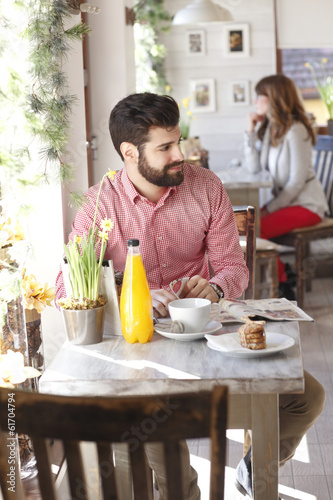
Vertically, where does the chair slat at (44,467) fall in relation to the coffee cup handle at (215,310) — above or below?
below

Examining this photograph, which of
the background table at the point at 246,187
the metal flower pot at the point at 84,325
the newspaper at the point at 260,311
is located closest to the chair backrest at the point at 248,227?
the newspaper at the point at 260,311

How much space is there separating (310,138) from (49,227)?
8.13 feet

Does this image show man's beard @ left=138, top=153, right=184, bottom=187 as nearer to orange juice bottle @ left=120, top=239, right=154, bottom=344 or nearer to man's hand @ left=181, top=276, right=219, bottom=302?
man's hand @ left=181, top=276, right=219, bottom=302

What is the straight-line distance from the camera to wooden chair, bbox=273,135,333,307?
4098mm

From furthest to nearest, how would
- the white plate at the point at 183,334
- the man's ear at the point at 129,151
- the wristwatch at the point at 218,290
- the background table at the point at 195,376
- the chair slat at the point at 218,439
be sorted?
the man's ear at the point at 129,151, the wristwatch at the point at 218,290, the white plate at the point at 183,334, the background table at the point at 195,376, the chair slat at the point at 218,439

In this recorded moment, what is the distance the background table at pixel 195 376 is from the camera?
1.22 meters

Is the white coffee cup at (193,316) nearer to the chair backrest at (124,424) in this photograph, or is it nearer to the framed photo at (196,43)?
the chair backrest at (124,424)

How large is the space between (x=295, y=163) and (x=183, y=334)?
9.85 ft

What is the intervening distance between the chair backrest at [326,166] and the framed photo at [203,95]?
988 mm

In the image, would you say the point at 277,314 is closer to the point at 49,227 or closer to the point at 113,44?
the point at 49,227

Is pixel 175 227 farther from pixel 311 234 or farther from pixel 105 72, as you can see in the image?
pixel 311 234

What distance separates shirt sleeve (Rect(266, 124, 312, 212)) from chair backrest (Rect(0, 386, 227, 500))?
3.52 meters

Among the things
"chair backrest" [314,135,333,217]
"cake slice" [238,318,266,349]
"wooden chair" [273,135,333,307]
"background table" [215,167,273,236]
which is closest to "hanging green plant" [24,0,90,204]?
"cake slice" [238,318,266,349]

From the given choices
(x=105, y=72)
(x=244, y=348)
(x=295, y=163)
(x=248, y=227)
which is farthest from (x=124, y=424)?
(x=295, y=163)
